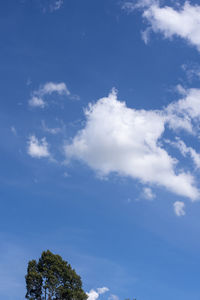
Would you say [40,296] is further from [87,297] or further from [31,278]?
[87,297]

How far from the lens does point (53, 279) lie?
76000mm

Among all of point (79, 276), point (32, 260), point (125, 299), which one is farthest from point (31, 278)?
point (125, 299)

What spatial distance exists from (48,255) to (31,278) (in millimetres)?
4743

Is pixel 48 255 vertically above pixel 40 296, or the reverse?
pixel 48 255

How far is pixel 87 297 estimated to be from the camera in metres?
77.0

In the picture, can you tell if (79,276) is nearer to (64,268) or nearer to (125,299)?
(64,268)

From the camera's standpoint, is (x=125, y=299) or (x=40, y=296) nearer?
(x=40, y=296)

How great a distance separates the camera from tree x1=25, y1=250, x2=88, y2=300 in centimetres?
7562

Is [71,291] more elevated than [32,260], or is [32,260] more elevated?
[32,260]

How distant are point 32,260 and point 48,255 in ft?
9.48

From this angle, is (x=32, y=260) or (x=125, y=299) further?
(x=125, y=299)

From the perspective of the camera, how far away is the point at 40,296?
75812 mm

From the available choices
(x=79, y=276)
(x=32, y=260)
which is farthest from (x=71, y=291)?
(x=32, y=260)

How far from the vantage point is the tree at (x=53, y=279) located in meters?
75.6
